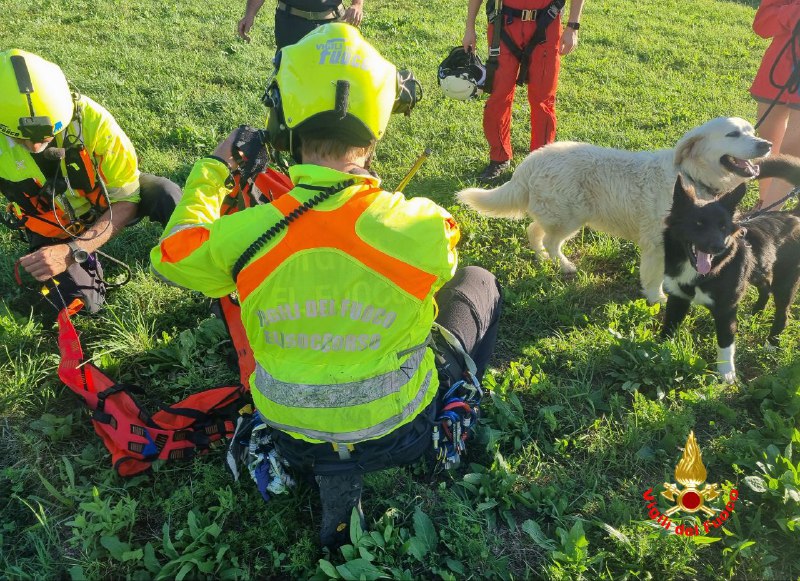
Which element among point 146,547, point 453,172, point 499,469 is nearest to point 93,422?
point 146,547

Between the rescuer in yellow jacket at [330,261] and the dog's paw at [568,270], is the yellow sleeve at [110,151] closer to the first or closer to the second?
the rescuer in yellow jacket at [330,261]

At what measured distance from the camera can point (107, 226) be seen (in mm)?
3660

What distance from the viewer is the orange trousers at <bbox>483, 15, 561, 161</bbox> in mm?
4902

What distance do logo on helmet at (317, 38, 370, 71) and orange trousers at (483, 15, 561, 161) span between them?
146 inches

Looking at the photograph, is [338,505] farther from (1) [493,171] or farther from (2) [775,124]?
(2) [775,124]

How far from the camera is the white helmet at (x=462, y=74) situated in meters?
4.89

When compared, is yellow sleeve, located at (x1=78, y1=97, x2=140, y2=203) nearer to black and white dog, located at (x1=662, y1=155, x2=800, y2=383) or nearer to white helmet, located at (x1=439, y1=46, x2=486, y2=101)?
white helmet, located at (x1=439, y1=46, x2=486, y2=101)

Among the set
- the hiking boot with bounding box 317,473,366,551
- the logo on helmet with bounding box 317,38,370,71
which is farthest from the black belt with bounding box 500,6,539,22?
the hiking boot with bounding box 317,473,366,551

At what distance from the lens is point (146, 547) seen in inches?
89.7

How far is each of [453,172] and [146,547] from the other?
4.41m

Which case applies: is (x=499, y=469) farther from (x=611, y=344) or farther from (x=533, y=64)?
(x=533, y=64)

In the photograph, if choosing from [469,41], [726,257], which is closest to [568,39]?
[469,41]

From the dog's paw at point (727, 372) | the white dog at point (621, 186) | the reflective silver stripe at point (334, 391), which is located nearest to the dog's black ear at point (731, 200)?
the white dog at point (621, 186)

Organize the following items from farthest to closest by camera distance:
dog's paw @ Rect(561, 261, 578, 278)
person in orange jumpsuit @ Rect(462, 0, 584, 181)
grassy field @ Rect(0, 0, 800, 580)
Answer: person in orange jumpsuit @ Rect(462, 0, 584, 181)
dog's paw @ Rect(561, 261, 578, 278)
grassy field @ Rect(0, 0, 800, 580)
